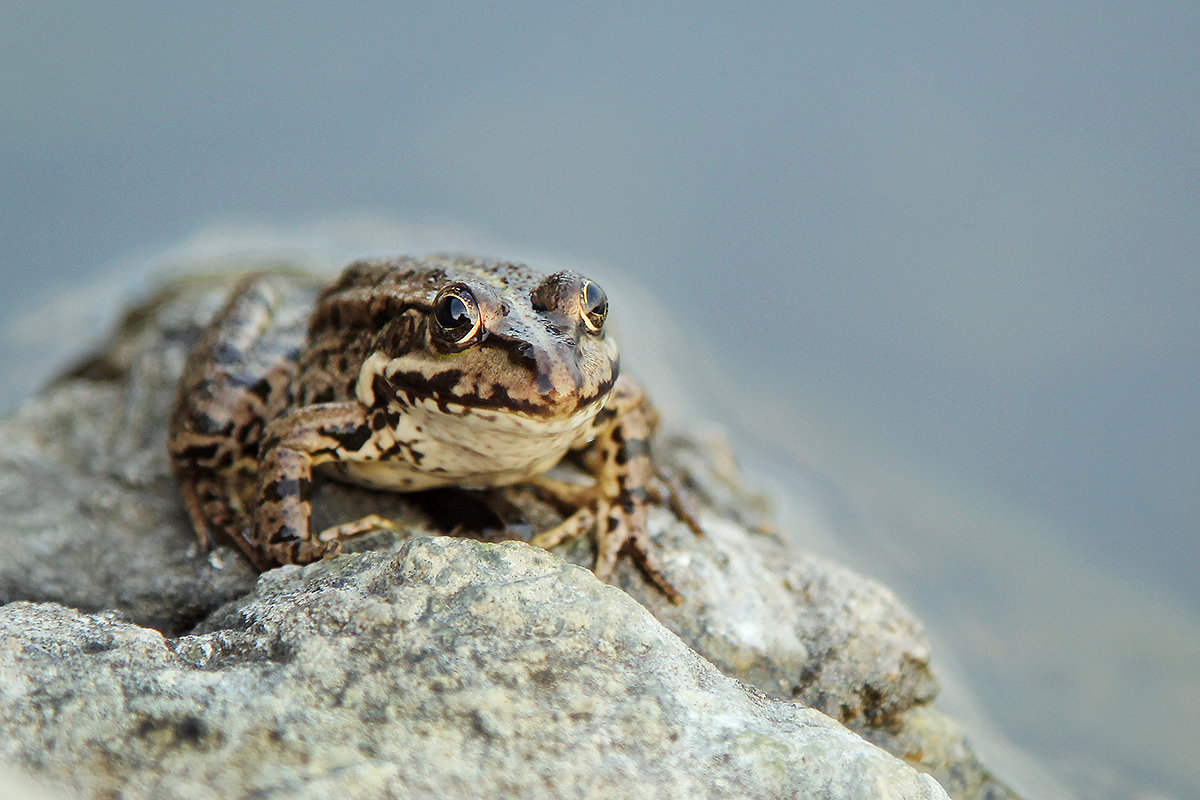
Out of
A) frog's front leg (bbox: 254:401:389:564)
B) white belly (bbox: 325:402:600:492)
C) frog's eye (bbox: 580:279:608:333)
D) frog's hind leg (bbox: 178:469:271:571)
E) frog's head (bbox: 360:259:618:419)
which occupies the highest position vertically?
frog's eye (bbox: 580:279:608:333)

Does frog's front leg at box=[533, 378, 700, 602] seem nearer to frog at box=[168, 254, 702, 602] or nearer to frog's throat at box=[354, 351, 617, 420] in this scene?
frog at box=[168, 254, 702, 602]

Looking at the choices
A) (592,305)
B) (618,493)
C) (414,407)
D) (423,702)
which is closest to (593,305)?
(592,305)

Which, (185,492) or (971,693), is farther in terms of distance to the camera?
(971,693)

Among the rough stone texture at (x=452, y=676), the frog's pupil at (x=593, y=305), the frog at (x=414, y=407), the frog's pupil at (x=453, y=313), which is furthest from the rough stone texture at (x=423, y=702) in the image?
the frog's pupil at (x=593, y=305)

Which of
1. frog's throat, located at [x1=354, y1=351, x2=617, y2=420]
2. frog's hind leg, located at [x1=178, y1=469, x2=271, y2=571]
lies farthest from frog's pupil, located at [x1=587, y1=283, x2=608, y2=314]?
frog's hind leg, located at [x1=178, y1=469, x2=271, y2=571]

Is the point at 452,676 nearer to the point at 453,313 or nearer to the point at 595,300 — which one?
the point at 453,313

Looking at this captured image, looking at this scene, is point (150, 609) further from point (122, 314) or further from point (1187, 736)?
point (1187, 736)

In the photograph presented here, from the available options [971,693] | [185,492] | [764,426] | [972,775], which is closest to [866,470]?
[764,426]
